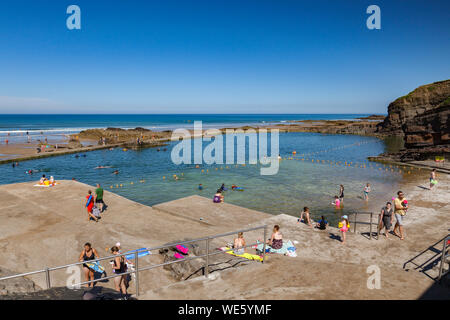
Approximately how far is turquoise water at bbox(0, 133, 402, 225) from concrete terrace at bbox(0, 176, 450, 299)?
155 inches

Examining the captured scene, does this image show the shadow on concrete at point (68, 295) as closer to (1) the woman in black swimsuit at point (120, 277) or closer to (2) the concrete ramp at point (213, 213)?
(1) the woman in black swimsuit at point (120, 277)

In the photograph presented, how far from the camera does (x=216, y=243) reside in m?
11.3

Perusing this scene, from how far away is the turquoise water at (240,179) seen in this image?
20.2 metres

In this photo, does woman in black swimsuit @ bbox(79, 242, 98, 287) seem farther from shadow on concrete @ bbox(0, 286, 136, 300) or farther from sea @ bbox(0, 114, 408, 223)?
sea @ bbox(0, 114, 408, 223)

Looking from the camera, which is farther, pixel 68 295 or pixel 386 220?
pixel 386 220

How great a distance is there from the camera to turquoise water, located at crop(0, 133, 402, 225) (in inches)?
797

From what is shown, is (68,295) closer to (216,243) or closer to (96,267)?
(96,267)

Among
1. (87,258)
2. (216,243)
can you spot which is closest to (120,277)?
(87,258)

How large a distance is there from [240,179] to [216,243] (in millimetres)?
16444

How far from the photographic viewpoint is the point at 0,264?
30.9 feet

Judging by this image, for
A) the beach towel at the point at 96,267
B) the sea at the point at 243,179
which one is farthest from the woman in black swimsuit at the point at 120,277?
the sea at the point at 243,179

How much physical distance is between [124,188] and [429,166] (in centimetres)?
3267

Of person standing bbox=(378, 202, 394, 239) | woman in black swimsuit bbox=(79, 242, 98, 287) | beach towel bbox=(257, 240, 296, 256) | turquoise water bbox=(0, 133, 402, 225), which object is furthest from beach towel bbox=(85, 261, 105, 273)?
turquoise water bbox=(0, 133, 402, 225)

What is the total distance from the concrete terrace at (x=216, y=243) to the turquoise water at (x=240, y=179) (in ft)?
12.9
